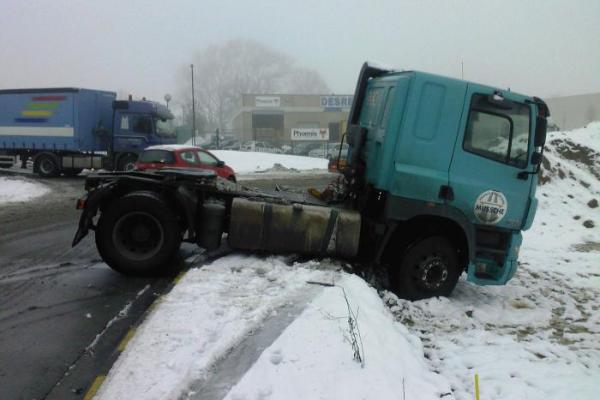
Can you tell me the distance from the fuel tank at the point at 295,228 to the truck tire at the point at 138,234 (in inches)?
33.7

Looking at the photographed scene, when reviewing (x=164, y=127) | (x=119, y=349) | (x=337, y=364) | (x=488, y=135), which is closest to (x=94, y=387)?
(x=119, y=349)

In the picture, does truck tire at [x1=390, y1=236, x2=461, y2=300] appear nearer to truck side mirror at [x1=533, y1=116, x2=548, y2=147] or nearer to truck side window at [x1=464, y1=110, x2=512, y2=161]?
truck side window at [x1=464, y1=110, x2=512, y2=161]

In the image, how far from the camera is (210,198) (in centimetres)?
712

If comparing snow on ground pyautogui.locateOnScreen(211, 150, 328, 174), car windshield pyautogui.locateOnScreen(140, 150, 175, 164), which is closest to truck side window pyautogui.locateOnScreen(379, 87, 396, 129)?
car windshield pyautogui.locateOnScreen(140, 150, 175, 164)

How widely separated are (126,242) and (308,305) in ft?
10.2

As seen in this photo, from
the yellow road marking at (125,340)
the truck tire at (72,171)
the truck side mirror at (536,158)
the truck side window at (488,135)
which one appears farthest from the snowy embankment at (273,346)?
the truck tire at (72,171)

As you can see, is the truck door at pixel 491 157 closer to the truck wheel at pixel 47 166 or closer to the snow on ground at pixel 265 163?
the truck wheel at pixel 47 166

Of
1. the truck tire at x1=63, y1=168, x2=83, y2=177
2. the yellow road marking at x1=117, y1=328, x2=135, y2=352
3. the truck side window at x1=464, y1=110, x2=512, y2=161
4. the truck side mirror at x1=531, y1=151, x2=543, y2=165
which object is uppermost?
the truck side window at x1=464, y1=110, x2=512, y2=161

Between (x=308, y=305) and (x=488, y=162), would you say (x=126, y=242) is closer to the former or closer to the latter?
(x=308, y=305)

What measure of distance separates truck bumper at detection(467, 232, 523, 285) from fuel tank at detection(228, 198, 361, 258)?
4.98 feet

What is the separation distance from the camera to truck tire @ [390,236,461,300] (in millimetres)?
6723

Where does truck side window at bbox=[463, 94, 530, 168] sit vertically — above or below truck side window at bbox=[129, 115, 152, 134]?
above

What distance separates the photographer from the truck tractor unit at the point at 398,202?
6.41 meters

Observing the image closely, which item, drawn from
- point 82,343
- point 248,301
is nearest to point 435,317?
point 248,301
